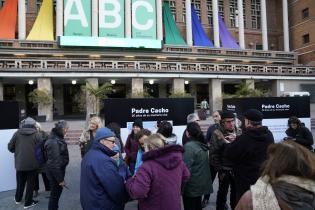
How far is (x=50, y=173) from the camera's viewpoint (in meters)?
5.46

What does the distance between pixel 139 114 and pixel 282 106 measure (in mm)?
3942

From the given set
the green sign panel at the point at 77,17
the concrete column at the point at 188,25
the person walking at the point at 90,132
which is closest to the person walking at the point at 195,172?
the person walking at the point at 90,132

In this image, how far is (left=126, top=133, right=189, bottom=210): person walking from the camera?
3.29m

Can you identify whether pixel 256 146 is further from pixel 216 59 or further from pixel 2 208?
pixel 216 59

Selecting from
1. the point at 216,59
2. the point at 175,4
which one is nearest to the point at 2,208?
the point at 216,59

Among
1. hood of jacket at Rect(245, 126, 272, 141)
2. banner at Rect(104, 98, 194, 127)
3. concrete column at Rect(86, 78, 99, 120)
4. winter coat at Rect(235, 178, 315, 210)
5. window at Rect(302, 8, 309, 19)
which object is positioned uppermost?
window at Rect(302, 8, 309, 19)

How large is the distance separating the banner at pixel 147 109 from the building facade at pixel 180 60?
18.3m

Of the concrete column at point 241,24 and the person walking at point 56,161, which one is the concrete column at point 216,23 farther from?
the person walking at point 56,161

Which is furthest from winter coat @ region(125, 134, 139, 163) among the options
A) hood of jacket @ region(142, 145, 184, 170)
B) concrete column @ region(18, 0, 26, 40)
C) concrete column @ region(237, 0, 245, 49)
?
concrete column @ region(237, 0, 245, 49)

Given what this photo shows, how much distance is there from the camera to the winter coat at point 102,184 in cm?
331

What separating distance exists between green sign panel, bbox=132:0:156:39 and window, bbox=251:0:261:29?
1816 centimetres

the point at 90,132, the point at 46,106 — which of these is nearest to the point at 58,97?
the point at 46,106

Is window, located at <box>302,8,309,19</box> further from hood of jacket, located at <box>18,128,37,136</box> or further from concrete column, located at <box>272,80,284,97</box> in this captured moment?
hood of jacket, located at <box>18,128,37,136</box>

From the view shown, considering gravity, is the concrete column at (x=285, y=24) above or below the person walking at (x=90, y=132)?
above
